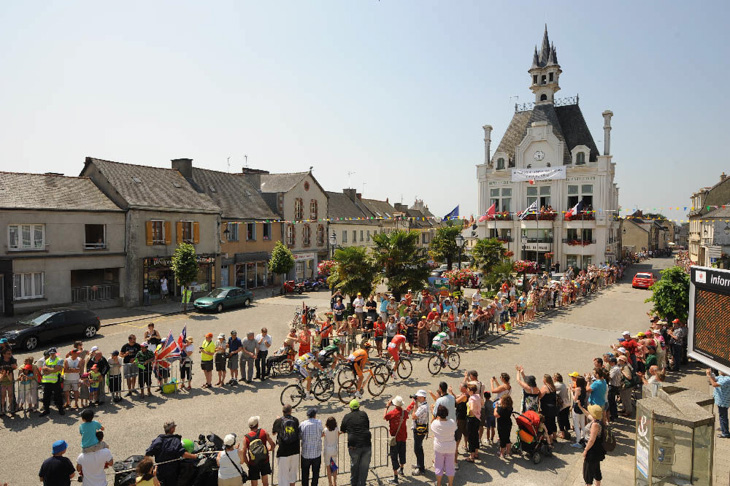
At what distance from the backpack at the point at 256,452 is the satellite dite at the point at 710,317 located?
7908 mm

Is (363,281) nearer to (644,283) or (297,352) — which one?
(297,352)

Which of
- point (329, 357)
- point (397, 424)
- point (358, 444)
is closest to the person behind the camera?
point (358, 444)

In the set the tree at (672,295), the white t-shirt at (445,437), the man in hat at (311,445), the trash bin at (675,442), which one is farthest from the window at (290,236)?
the trash bin at (675,442)

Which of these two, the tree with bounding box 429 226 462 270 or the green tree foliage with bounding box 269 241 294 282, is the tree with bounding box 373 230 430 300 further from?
the tree with bounding box 429 226 462 270

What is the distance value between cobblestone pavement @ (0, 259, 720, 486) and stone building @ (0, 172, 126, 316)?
544 cm

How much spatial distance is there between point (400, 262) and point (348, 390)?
11.8 metres

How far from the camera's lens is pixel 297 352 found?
14.9 m

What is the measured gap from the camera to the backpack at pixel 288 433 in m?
7.73

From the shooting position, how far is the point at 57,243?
81.7 ft

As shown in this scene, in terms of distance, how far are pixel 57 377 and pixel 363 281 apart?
14.3m

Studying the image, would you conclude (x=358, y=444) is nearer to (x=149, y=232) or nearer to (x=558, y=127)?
(x=149, y=232)

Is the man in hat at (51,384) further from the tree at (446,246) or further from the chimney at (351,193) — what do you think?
the chimney at (351,193)

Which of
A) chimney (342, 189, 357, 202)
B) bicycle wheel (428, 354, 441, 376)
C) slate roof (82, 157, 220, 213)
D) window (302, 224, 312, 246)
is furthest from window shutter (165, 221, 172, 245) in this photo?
chimney (342, 189, 357, 202)

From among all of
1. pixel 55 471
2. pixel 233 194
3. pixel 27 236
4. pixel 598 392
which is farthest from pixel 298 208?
pixel 55 471
